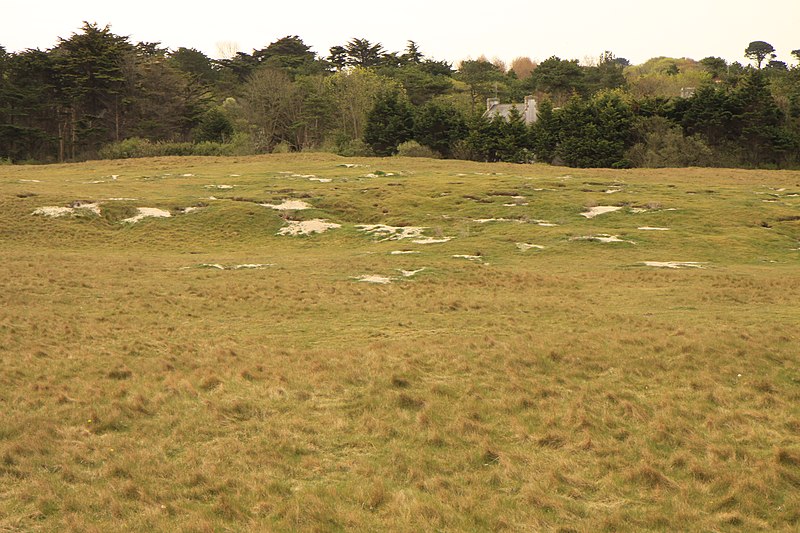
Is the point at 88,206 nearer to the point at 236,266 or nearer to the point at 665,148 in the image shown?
the point at 236,266

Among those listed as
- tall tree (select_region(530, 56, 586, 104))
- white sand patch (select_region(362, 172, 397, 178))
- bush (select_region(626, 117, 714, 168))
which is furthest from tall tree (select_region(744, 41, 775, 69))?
white sand patch (select_region(362, 172, 397, 178))

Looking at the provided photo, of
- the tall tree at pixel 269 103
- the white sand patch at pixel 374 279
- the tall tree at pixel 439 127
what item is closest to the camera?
the white sand patch at pixel 374 279

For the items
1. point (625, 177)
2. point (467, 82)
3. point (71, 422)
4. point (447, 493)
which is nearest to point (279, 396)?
point (71, 422)

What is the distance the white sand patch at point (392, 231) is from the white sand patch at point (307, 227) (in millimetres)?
1919

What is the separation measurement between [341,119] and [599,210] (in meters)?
67.1

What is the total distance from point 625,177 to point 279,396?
2114 inches

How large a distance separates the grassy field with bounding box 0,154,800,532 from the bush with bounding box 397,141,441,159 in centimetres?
4866

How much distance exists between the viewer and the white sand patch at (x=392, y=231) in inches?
1559

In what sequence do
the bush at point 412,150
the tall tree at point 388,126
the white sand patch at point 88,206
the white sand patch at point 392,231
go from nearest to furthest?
the white sand patch at point 392,231, the white sand patch at point 88,206, the bush at point 412,150, the tall tree at point 388,126

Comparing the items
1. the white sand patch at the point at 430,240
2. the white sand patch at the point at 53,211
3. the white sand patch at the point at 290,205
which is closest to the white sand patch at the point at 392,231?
the white sand patch at the point at 430,240

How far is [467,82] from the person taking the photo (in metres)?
144

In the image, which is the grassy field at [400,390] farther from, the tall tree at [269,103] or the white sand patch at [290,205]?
the tall tree at [269,103]

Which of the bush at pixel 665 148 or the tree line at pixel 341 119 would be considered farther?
the tree line at pixel 341 119

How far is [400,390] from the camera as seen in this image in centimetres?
1357
